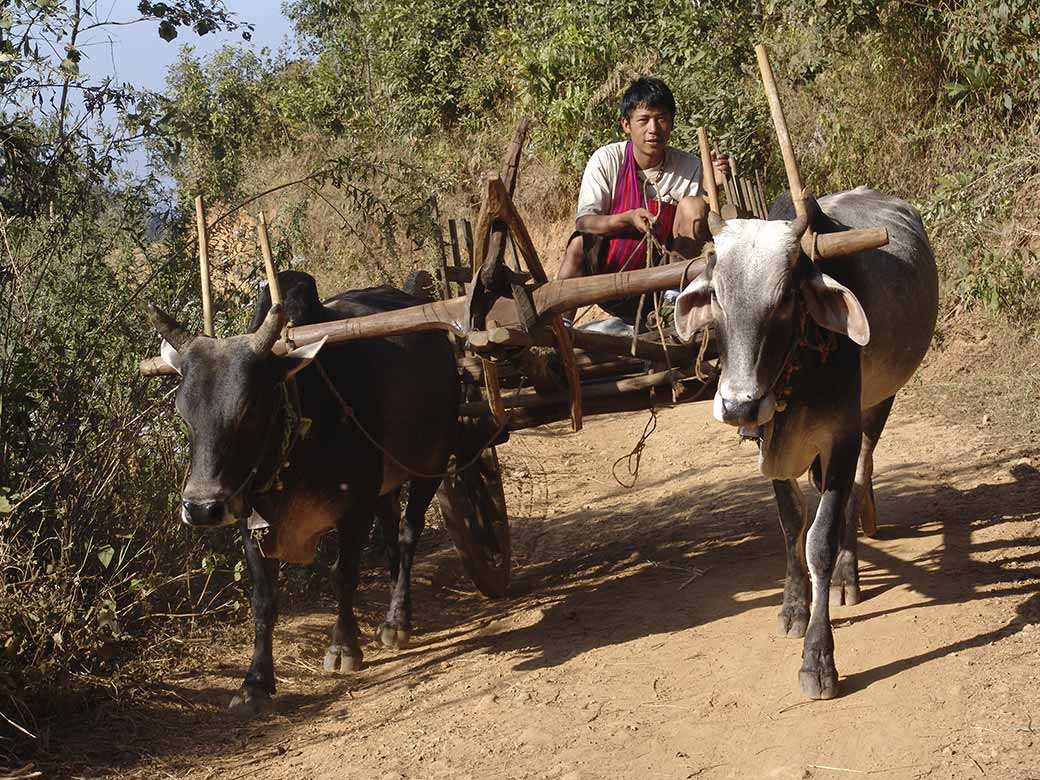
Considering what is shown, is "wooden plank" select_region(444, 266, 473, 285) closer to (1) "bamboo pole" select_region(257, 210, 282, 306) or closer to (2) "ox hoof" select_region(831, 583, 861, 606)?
(1) "bamboo pole" select_region(257, 210, 282, 306)

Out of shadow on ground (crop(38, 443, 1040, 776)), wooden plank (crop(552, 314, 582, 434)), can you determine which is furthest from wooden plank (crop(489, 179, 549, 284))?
shadow on ground (crop(38, 443, 1040, 776))

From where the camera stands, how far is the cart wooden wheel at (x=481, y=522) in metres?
5.76

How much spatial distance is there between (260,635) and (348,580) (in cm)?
45

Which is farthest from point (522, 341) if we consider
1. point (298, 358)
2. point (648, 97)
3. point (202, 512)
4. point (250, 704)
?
point (648, 97)

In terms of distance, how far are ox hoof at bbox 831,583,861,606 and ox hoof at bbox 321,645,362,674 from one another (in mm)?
2046

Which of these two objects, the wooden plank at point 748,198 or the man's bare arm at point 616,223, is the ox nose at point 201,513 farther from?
the wooden plank at point 748,198

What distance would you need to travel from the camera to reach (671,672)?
452 cm

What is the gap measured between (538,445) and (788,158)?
235 inches

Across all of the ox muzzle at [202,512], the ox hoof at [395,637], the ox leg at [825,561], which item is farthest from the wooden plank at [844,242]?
the ox hoof at [395,637]

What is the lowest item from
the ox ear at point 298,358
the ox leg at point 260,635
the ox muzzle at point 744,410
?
the ox leg at point 260,635

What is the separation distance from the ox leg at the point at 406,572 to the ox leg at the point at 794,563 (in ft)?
5.39

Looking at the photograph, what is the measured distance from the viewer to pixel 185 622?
5.26m

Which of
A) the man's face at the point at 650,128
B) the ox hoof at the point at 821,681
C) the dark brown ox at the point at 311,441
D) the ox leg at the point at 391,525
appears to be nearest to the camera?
the ox hoof at the point at 821,681

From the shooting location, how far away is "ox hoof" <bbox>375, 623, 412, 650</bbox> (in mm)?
5328
